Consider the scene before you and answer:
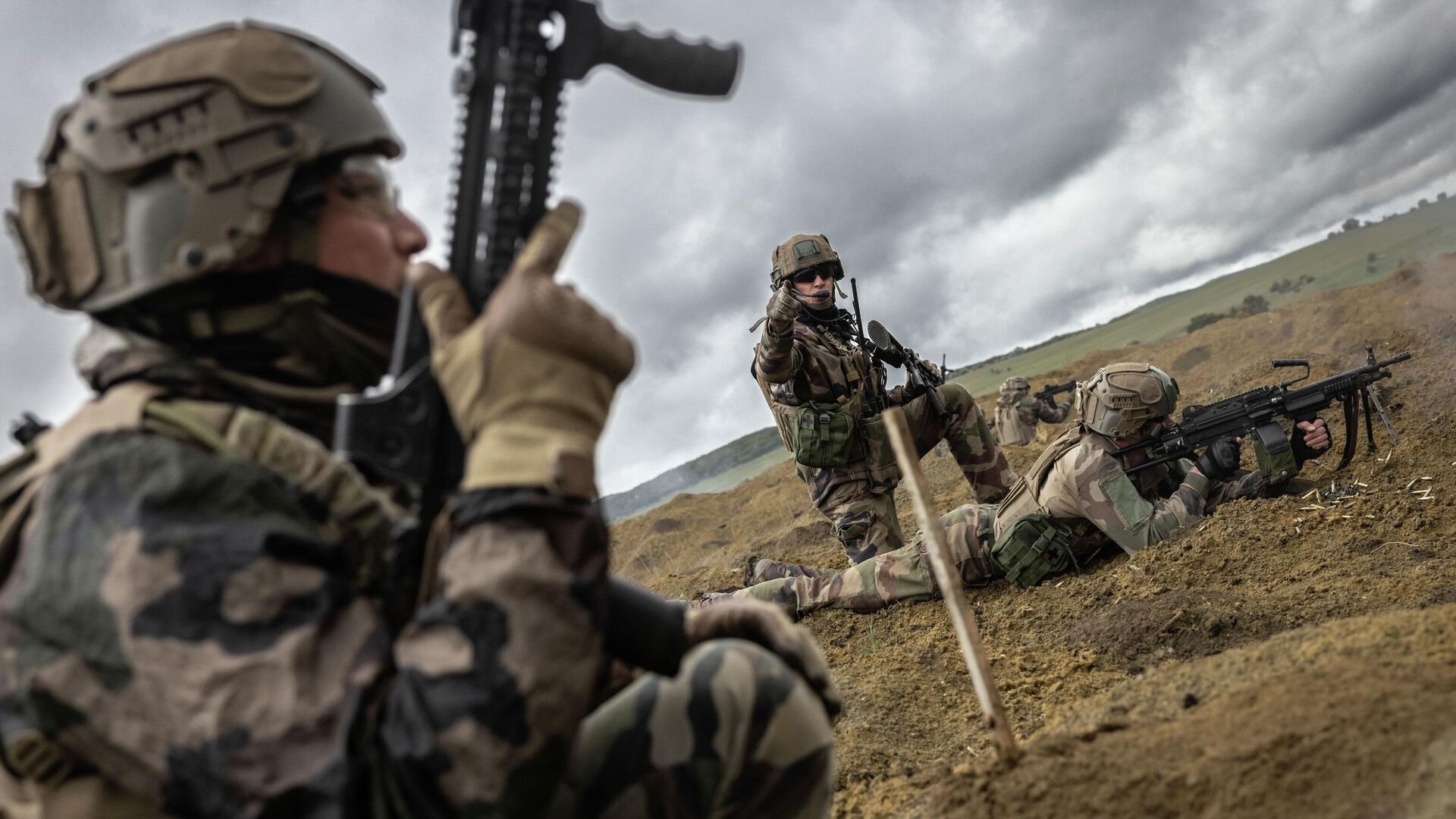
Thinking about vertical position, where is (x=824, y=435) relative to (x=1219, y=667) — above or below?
above

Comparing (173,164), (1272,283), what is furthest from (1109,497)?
(1272,283)

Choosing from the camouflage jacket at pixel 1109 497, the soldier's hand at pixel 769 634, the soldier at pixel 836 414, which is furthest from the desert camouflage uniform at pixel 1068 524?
the soldier's hand at pixel 769 634

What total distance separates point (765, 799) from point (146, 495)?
1.23 m

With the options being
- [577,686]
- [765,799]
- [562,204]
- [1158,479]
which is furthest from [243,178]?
[1158,479]

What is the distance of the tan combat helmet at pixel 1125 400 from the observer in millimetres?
6023

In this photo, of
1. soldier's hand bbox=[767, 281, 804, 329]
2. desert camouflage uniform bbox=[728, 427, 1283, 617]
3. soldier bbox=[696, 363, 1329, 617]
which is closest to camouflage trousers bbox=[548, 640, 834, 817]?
desert camouflage uniform bbox=[728, 427, 1283, 617]

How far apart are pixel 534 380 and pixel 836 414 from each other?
569cm

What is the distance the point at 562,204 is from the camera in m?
Result: 1.64

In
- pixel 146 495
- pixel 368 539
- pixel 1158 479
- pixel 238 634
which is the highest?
pixel 146 495

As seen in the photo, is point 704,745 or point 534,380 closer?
point 534,380

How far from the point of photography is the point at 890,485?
7250 mm

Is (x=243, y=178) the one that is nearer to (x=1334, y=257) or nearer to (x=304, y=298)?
(x=304, y=298)

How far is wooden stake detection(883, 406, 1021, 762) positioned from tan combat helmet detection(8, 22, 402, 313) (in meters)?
1.45

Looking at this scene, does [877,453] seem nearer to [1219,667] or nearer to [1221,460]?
[1221,460]
